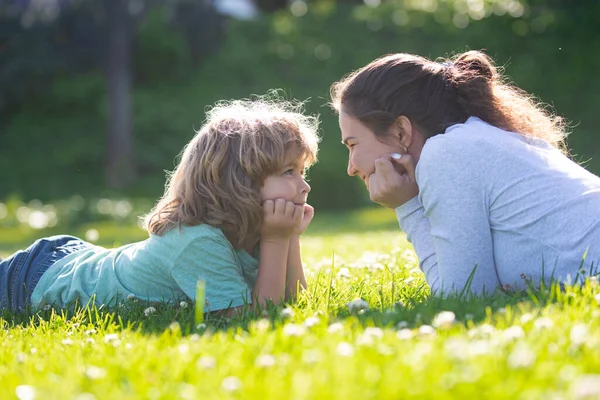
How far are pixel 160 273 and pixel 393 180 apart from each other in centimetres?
131

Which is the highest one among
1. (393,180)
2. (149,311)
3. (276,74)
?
(276,74)

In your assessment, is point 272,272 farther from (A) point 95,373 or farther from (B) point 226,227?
(A) point 95,373

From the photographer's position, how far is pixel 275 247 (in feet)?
12.3

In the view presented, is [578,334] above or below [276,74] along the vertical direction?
below

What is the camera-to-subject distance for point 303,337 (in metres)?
2.35

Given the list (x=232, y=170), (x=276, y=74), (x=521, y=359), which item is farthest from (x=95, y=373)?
(x=276, y=74)

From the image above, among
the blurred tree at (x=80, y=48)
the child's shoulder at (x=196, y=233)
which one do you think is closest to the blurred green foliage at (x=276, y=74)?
the blurred tree at (x=80, y=48)

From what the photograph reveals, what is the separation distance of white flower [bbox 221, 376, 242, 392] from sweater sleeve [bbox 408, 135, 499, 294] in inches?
60.3

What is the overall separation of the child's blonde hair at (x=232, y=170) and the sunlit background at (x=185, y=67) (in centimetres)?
1351

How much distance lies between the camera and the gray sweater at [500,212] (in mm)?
3250

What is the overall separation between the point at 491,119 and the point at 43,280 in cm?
266

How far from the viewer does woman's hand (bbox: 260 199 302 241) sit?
3674 millimetres

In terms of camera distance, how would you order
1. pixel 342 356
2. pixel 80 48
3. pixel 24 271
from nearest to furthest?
pixel 342 356, pixel 24 271, pixel 80 48

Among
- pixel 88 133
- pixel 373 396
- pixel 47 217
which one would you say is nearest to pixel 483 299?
pixel 373 396
